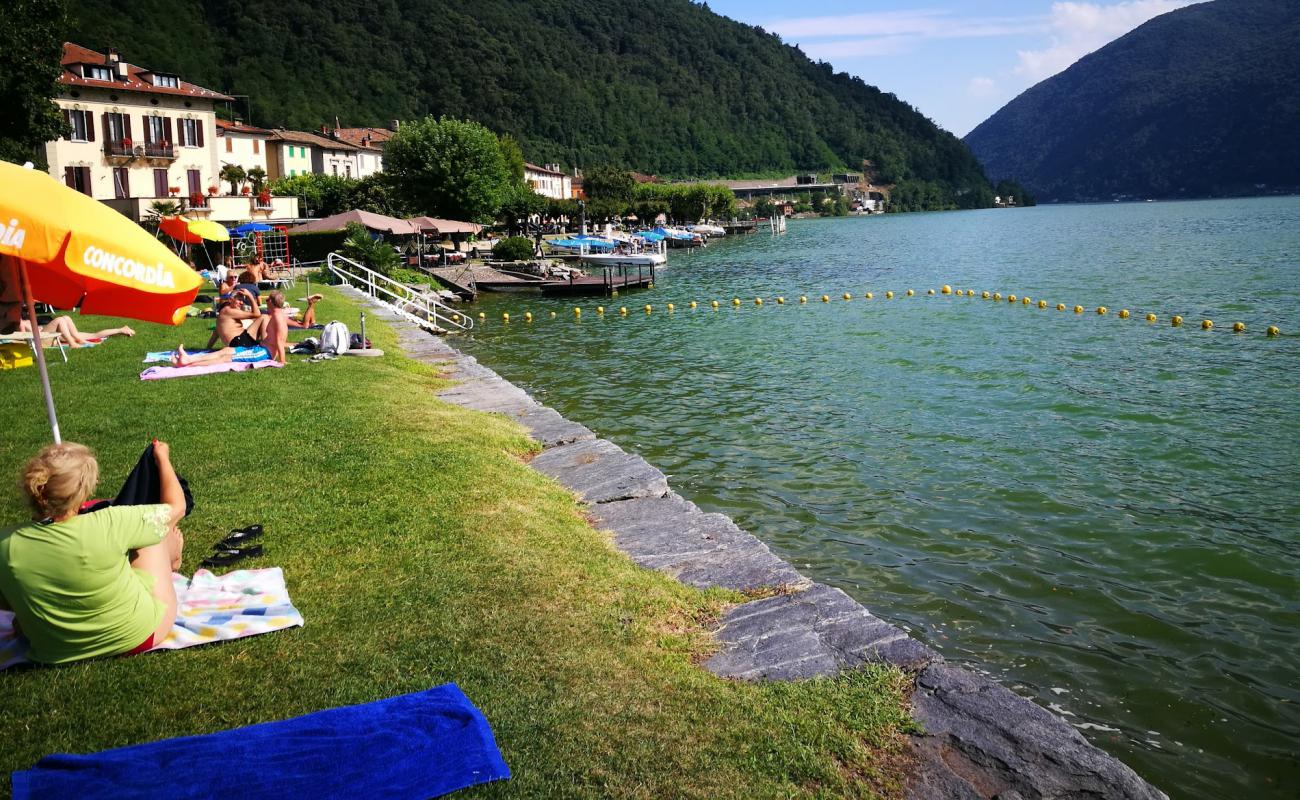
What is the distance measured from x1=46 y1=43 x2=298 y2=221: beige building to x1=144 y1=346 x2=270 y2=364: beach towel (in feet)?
109

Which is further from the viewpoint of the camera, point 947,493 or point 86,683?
point 947,493

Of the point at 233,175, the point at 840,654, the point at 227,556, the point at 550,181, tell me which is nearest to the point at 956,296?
the point at 840,654

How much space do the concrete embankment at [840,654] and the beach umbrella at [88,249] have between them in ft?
12.3

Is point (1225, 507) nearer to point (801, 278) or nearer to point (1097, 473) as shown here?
point (1097, 473)

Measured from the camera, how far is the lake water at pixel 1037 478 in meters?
7.08

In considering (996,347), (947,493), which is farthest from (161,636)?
(996,347)

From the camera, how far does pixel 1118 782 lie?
14.7 feet

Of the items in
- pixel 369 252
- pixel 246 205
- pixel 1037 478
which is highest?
pixel 246 205

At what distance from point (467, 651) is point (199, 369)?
10.3 metres

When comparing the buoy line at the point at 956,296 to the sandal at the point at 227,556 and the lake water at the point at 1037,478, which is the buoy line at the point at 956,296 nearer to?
the lake water at the point at 1037,478

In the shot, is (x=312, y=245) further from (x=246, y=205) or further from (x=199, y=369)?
(x=199, y=369)

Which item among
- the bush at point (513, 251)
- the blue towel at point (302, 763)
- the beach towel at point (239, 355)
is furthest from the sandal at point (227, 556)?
the bush at point (513, 251)

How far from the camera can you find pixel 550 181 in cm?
13875

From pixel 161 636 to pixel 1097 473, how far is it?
11.3 m
